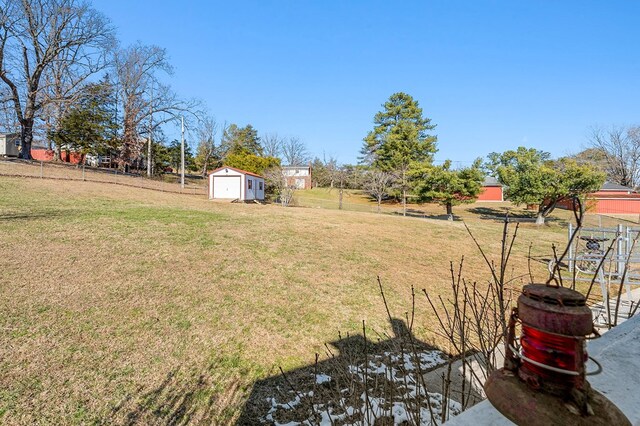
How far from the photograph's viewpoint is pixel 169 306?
4.71 metres

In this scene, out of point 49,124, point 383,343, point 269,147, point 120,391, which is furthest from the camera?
point 269,147

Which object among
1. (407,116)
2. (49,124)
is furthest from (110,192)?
(407,116)

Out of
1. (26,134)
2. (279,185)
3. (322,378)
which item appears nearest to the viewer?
(322,378)

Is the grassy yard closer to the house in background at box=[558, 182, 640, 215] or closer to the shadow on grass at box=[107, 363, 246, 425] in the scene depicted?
the shadow on grass at box=[107, 363, 246, 425]

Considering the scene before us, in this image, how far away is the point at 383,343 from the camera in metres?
4.39

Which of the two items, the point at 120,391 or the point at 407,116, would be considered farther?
the point at 407,116

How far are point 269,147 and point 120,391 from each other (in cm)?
4952

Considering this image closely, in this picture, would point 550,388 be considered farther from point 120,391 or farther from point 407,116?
point 407,116

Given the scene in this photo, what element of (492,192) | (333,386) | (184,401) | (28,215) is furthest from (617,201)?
(28,215)

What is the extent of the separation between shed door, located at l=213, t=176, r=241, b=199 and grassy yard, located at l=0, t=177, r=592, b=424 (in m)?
12.0

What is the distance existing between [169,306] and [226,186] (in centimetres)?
1825

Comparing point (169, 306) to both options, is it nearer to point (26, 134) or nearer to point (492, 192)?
point (26, 134)

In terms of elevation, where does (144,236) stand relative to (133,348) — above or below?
above

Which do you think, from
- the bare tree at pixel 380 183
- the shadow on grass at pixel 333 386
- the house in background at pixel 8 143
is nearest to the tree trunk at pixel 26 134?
the house in background at pixel 8 143
